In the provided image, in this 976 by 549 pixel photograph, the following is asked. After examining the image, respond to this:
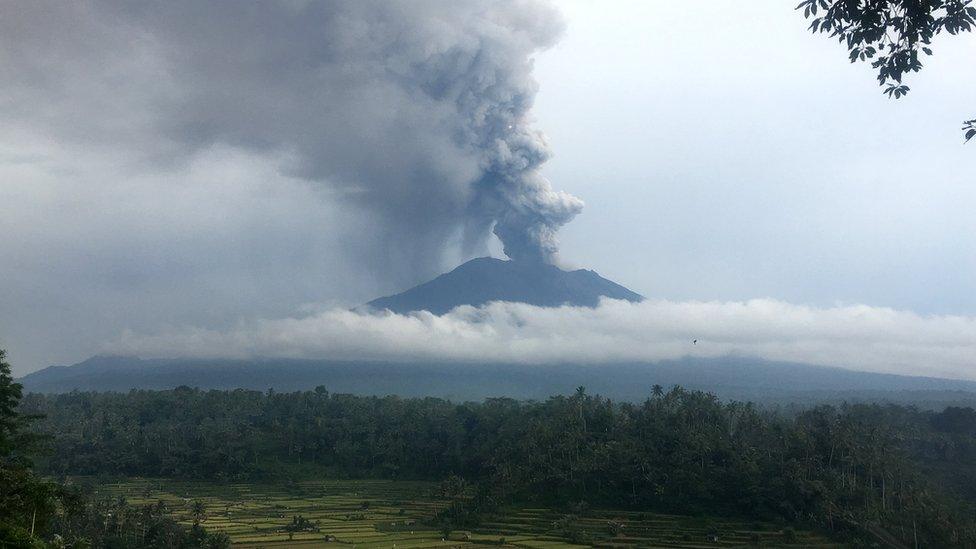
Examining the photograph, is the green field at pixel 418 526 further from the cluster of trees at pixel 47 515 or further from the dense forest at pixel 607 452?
the cluster of trees at pixel 47 515

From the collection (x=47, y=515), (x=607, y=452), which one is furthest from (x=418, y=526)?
(x=47, y=515)

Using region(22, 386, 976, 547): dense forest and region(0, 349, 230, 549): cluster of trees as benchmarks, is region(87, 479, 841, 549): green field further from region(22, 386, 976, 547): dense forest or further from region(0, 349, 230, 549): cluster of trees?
region(0, 349, 230, 549): cluster of trees

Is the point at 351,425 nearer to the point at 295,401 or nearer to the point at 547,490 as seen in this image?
the point at 295,401

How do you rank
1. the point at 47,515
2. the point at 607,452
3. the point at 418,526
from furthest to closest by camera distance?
1. the point at 607,452
2. the point at 418,526
3. the point at 47,515

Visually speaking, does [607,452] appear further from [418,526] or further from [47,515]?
[47,515]

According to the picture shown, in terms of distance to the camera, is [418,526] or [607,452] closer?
[418,526]

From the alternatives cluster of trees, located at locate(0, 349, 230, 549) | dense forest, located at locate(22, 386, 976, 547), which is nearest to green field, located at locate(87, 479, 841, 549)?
dense forest, located at locate(22, 386, 976, 547)

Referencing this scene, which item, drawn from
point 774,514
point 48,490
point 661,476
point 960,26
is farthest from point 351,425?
point 960,26
